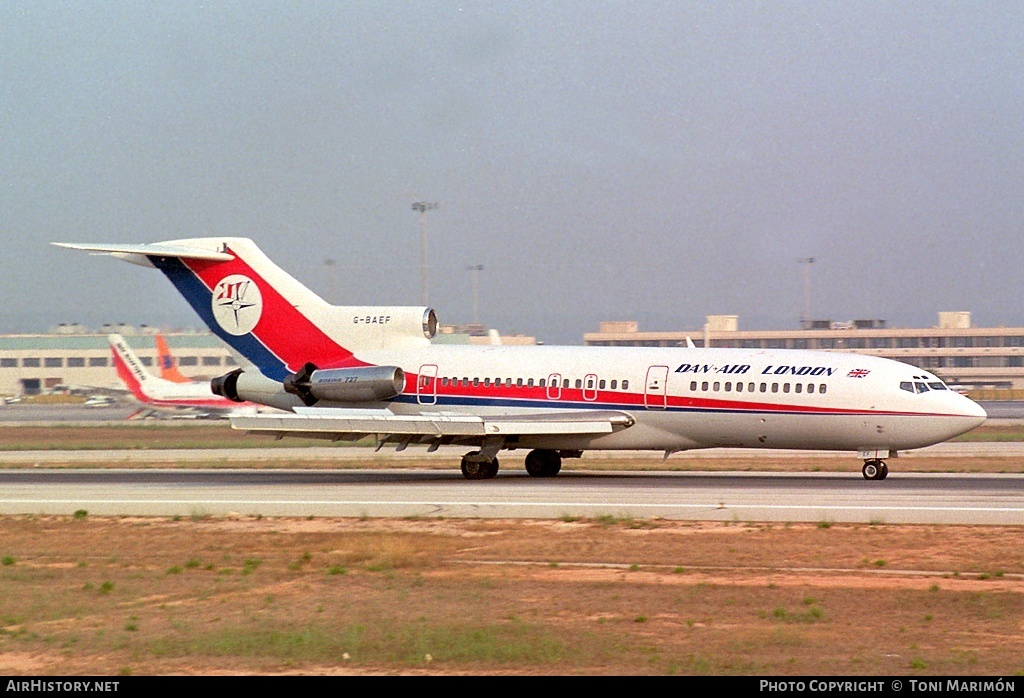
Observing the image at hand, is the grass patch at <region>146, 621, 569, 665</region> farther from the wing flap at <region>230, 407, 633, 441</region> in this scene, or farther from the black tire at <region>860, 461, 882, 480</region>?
the black tire at <region>860, 461, 882, 480</region>

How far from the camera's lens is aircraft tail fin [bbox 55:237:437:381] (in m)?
35.0

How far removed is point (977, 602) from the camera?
14766 mm

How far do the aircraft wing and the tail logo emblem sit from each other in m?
4.39

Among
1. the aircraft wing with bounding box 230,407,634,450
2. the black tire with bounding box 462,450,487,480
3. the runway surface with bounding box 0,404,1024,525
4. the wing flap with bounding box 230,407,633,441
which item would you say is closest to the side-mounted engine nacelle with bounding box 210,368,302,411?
the runway surface with bounding box 0,404,1024,525

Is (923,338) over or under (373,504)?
over

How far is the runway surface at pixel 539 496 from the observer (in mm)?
23438

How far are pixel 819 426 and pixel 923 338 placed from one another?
3278 inches

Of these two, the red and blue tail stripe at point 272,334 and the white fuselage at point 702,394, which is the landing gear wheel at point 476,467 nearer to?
the white fuselage at point 702,394

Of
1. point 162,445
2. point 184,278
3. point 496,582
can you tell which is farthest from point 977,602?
point 162,445

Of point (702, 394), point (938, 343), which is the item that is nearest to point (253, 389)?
point (702, 394)

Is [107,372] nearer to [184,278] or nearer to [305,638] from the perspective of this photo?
[184,278]

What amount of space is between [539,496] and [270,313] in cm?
1218

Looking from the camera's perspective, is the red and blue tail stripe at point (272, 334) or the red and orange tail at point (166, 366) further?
the red and orange tail at point (166, 366)

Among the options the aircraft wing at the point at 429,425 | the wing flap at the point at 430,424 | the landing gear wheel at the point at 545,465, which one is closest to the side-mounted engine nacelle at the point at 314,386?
the aircraft wing at the point at 429,425
